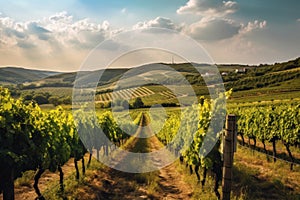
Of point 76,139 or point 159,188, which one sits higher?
point 76,139

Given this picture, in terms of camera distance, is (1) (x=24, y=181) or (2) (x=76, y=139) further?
(2) (x=76, y=139)

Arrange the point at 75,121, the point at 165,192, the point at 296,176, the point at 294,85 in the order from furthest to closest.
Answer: the point at 294,85 < the point at 75,121 < the point at 296,176 < the point at 165,192

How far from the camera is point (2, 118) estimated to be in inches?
288

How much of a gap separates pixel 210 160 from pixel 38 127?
19.6 ft

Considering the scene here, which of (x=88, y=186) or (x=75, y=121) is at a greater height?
(x=75, y=121)

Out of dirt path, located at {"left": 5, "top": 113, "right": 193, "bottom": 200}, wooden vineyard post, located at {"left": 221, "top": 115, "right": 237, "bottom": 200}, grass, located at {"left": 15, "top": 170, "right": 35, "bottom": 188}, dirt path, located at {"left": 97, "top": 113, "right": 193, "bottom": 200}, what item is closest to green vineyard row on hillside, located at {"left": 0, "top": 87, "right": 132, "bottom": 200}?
dirt path, located at {"left": 5, "top": 113, "right": 193, "bottom": 200}

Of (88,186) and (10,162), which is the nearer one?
(10,162)

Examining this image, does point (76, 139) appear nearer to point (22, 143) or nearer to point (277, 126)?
point (22, 143)

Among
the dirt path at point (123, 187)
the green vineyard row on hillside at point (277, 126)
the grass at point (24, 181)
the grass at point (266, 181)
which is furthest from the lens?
the green vineyard row on hillside at point (277, 126)

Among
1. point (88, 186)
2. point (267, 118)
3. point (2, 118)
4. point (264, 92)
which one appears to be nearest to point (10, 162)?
point (2, 118)

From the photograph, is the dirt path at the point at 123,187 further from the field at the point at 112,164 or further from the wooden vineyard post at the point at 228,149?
the wooden vineyard post at the point at 228,149

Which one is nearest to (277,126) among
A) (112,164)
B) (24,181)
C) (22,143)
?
(112,164)

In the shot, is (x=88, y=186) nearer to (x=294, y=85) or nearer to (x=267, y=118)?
(x=267, y=118)

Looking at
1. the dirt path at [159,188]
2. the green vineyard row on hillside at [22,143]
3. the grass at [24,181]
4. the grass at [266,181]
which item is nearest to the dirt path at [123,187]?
the dirt path at [159,188]
